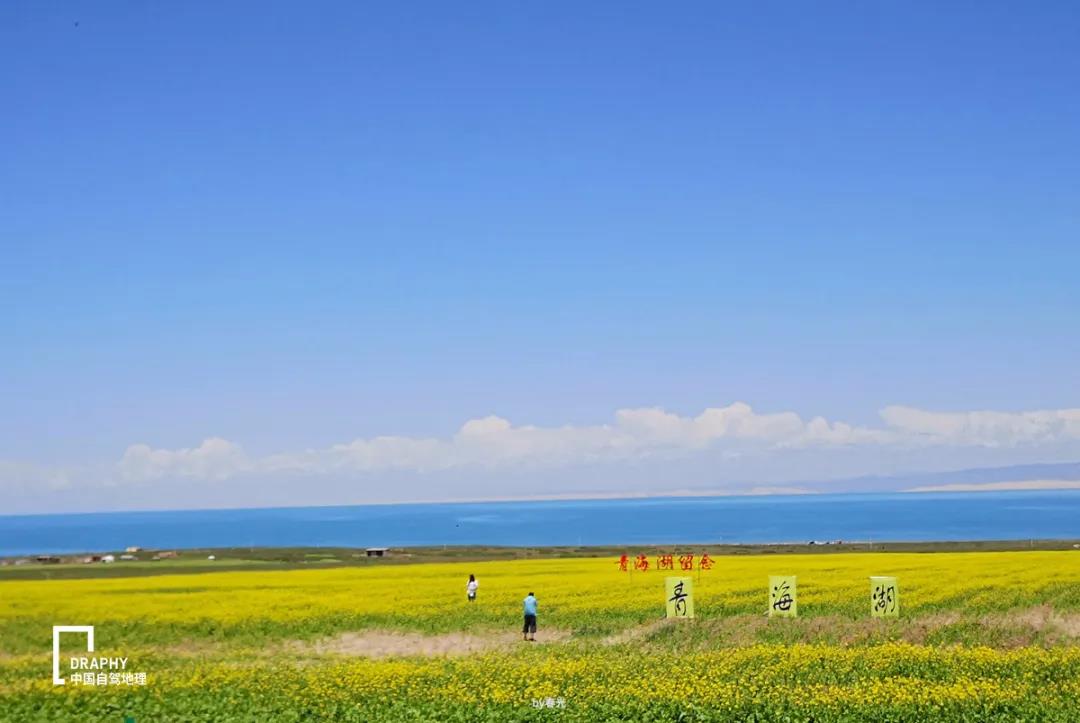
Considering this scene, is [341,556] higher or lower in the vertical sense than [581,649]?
lower

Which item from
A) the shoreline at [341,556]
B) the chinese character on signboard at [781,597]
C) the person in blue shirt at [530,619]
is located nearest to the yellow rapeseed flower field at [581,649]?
the chinese character on signboard at [781,597]

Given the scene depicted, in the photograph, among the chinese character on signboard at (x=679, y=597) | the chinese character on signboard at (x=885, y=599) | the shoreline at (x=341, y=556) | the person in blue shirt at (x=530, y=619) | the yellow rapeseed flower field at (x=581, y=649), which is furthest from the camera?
the shoreline at (x=341, y=556)

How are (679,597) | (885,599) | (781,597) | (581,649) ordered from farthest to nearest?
(679,597) → (781,597) → (885,599) → (581,649)

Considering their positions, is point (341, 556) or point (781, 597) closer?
point (781, 597)

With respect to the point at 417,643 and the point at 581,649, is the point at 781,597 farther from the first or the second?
the point at 417,643

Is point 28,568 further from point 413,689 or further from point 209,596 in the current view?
point 413,689

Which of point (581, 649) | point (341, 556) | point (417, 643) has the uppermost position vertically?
point (581, 649)

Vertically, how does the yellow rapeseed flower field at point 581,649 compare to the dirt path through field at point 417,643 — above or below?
above

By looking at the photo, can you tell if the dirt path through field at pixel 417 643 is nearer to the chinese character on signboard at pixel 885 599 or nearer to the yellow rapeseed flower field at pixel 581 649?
the yellow rapeseed flower field at pixel 581 649

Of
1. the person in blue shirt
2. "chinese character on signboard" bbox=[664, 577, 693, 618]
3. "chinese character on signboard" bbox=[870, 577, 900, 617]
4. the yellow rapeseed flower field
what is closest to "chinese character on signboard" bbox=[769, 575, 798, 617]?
the yellow rapeseed flower field

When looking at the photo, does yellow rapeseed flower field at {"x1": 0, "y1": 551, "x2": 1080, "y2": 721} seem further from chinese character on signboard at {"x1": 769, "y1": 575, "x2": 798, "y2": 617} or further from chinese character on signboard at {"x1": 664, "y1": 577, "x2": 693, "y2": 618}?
chinese character on signboard at {"x1": 769, "y1": 575, "x2": 798, "y2": 617}

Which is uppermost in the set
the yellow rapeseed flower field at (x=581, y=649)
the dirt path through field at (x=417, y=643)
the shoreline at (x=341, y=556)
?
the yellow rapeseed flower field at (x=581, y=649)

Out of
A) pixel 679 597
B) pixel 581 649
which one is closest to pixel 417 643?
pixel 581 649

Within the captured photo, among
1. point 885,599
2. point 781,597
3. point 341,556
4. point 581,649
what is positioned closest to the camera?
point 581,649
